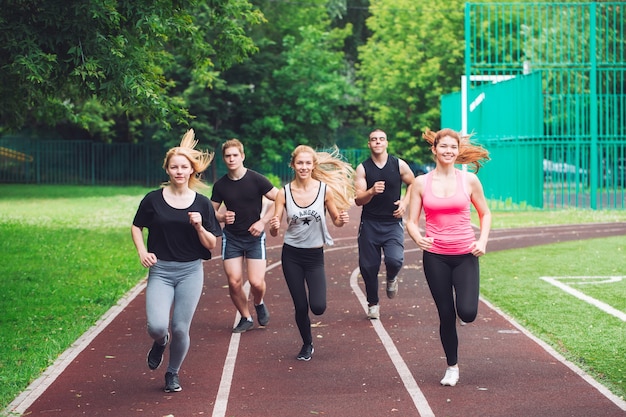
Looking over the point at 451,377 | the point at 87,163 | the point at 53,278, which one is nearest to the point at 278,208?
the point at 451,377

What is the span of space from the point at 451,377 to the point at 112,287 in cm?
765

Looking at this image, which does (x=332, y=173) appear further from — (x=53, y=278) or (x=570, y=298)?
(x=53, y=278)

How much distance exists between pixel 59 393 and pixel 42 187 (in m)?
43.4

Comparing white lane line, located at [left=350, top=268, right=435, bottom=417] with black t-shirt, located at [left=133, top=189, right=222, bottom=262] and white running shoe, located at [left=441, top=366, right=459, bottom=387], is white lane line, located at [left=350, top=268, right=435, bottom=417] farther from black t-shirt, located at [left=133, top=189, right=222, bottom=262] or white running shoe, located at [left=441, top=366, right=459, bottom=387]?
black t-shirt, located at [left=133, top=189, right=222, bottom=262]

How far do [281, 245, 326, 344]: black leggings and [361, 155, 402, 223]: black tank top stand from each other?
197cm

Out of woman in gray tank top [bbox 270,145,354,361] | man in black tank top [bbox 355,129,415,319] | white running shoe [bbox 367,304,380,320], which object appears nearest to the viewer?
woman in gray tank top [bbox 270,145,354,361]

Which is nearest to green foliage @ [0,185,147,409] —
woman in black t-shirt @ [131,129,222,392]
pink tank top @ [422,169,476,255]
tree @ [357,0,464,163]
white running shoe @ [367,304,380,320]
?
woman in black t-shirt @ [131,129,222,392]

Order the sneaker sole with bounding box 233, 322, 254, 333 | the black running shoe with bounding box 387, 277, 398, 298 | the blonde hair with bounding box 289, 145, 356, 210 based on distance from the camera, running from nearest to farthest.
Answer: the blonde hair with bounding box 289, 145, 356, 210
the sneaker sole with bounding box 233, 322, 254, 333
the black running shoe with bounding box 387, 277, 398, 298

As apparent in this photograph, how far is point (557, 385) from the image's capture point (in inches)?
321

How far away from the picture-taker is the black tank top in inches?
448

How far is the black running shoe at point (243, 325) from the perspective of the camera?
430 inches

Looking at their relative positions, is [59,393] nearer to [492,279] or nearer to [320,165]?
[320,165]

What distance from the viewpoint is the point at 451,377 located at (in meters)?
8.19

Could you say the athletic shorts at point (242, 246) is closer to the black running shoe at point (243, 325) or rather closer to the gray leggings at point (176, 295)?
the black running shoe at point (243, 325)
